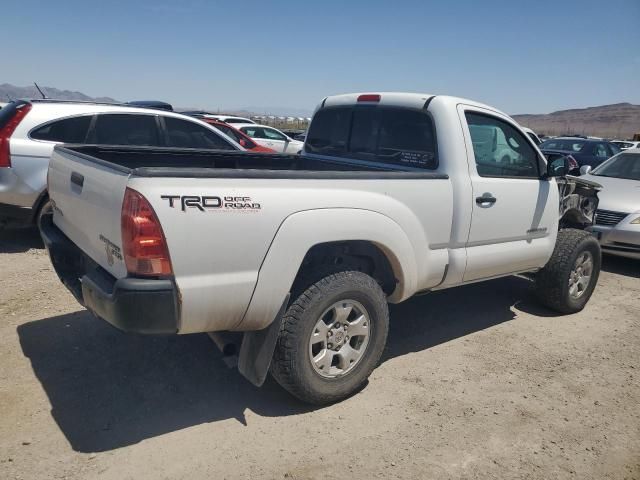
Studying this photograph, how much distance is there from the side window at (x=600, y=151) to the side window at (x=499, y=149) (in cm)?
1234

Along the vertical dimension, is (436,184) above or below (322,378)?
above

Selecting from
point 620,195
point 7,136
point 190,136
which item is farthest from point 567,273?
point 7,136

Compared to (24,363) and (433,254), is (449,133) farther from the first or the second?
(24,363)

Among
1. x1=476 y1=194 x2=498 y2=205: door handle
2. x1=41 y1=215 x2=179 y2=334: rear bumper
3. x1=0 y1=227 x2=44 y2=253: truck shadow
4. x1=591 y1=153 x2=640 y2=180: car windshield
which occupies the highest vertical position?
x1=591 y1=153 x2=640 y2=180: car windshield

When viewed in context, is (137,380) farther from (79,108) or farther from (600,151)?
(600,151)

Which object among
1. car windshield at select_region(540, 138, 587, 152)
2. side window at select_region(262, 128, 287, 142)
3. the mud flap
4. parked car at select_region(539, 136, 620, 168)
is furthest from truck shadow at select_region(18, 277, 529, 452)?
car windshield at select_region(540, 138, 587, 152)

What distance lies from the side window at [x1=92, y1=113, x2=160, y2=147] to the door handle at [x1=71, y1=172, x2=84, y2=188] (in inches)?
130

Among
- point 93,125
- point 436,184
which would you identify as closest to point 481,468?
point 436,184

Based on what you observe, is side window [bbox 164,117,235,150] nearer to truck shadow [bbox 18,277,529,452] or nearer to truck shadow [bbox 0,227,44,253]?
truck shadow [bbox 0,227,44,253]

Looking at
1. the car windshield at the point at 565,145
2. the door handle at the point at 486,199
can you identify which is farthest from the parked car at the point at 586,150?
the door handle at the point at 486,199

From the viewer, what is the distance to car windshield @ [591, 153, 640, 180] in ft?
26.5

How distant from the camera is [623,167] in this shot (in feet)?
27.0

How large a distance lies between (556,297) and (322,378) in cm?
297

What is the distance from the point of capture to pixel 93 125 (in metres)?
6.17
